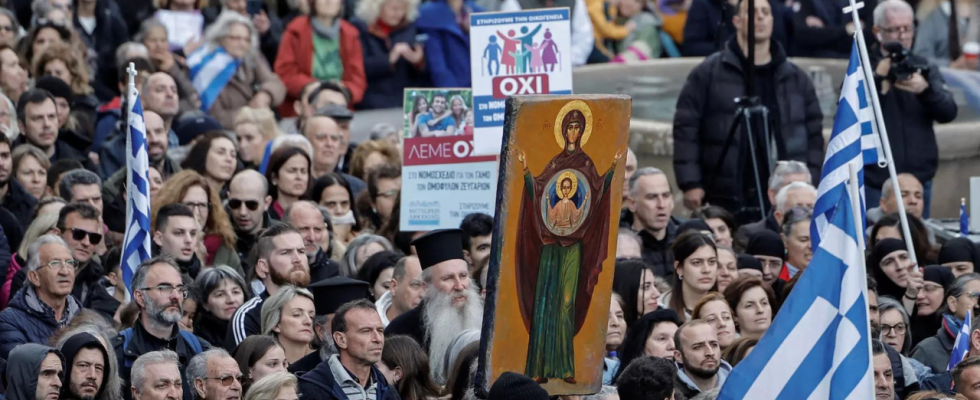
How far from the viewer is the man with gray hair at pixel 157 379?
10805 millimetres

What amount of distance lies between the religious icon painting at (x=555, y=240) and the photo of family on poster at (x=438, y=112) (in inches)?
200

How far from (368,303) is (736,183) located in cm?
656

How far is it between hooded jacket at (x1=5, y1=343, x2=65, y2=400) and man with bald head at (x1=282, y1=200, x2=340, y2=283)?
10.1 feet

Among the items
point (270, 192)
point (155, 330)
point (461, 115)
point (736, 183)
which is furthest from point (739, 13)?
point (155, 330)

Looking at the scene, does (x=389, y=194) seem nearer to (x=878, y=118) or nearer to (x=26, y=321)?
(x=878, y=118)

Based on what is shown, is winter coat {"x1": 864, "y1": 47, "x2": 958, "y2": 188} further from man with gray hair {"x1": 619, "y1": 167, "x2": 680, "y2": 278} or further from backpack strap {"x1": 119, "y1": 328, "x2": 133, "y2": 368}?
backpack strap {"x1": 119, "y1": 328, "x2": 133, "y2": 368}

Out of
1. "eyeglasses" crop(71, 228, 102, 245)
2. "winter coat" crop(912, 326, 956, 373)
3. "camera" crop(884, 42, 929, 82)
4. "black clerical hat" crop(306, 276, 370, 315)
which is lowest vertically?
"winter coat" crop(912, 326, 956, 373)

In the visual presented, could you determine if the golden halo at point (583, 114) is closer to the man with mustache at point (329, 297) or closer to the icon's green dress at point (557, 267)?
the icon's green dress at point (557, 267)

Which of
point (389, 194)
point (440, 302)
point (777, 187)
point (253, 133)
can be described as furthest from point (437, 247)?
point (253, 133)

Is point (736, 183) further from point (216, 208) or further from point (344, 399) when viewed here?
point (344, 399)

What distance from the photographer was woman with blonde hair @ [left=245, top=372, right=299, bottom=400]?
34.3 ft

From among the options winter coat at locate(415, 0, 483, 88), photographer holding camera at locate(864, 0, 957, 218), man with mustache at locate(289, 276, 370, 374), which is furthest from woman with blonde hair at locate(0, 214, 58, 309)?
winter coat at locate(415, 0, 483, 88)

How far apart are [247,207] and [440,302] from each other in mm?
2538

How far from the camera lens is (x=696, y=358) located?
11742mm
